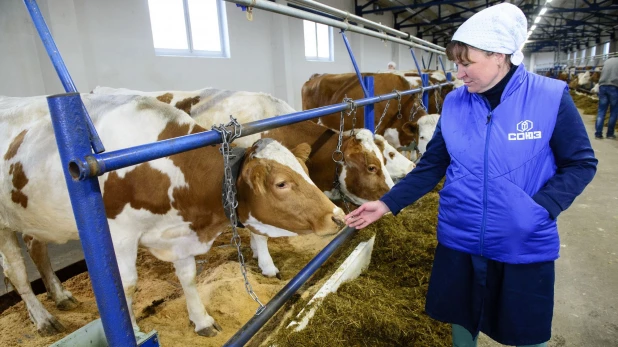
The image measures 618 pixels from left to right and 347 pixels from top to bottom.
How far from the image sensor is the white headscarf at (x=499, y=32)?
54.5 inches

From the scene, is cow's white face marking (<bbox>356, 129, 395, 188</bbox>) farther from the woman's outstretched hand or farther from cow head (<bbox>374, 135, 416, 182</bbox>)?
the woman's outstretched hand

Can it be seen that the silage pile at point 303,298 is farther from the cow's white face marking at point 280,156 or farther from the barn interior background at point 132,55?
the barn interior background at point 132,55

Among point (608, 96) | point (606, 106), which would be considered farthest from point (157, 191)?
point (608, 96)

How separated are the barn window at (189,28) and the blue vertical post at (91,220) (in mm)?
6497

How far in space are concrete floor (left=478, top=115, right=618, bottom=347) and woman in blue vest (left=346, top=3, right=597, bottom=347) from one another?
41.4 inches

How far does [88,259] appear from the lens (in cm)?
106

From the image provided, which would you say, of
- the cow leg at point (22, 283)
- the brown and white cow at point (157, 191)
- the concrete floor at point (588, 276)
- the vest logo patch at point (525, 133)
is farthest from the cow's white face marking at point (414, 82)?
the cow leg at point (22, 283)

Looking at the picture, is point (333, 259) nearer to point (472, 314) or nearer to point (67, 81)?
point (472, 314)

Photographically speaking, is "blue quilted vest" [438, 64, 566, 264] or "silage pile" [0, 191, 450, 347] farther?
"silage pile" [0, 191, 450, 347]

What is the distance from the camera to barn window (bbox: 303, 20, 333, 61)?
1139 centimetres

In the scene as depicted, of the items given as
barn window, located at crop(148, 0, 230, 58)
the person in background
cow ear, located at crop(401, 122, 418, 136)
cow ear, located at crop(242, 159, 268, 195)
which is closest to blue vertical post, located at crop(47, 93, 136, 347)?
cow ear, located at crop(242, 159, 268, 195)

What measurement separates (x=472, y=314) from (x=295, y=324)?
104 centimetres

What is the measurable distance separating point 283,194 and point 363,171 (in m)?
1.34

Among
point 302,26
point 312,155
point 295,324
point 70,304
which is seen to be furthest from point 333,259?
point 302,26
